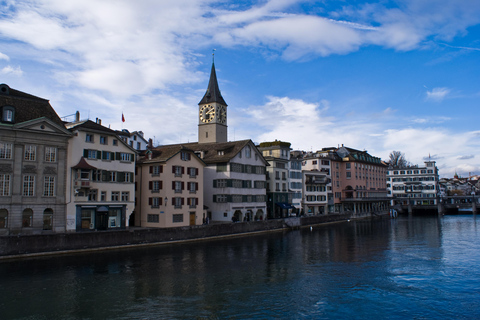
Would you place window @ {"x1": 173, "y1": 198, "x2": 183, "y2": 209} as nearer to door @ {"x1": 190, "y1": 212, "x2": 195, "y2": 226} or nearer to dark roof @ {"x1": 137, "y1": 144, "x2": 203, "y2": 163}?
door @ {"x1": 190, "y1": 212, "x2": 195, "y2": 226}

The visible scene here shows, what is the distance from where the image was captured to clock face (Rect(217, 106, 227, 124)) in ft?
279

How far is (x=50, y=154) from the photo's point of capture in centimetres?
4269

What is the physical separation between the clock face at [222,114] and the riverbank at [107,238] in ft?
96.3

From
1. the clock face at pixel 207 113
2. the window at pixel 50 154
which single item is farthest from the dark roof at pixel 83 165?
the clock face at pixel 207 113

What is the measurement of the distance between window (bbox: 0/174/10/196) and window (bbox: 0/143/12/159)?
6.17 feet

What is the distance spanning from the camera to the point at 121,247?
43.7m

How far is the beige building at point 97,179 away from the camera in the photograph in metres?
44.7

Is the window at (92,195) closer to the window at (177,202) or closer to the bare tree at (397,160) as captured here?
the window at (177,202)

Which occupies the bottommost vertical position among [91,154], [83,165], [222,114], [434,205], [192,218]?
[192,218]

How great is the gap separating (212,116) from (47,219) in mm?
47357

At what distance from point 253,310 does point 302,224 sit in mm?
54908

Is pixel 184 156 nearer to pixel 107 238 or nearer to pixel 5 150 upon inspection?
pixel 107 238


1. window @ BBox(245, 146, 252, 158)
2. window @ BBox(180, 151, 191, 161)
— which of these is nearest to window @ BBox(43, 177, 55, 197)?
window @ BBox(180, 151, 191, 161)

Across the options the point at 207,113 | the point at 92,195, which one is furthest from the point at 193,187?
the point at 207,113
